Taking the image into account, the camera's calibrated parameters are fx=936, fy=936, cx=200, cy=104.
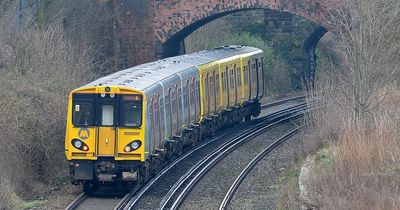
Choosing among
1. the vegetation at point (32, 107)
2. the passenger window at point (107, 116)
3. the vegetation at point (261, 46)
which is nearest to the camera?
the passenger window at point (107, 116)

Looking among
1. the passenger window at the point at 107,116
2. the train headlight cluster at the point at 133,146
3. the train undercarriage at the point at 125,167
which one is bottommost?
the train undercarriage at the point at 125,167

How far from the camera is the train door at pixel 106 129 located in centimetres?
1961

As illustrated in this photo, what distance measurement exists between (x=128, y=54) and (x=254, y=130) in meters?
6.91

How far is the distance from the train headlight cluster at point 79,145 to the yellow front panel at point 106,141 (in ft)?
0.96

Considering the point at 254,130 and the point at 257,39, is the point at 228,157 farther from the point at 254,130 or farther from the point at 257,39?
the point at 257,39

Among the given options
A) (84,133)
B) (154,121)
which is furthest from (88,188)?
(154,121)

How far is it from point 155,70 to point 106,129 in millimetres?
4214

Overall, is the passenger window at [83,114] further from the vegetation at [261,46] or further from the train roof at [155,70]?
the vegetation at [261,46]

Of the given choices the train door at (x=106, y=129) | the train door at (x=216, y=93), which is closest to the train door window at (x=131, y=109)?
the train door at (x=106, y=129)

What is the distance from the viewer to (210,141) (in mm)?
28453

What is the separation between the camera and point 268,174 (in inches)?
892

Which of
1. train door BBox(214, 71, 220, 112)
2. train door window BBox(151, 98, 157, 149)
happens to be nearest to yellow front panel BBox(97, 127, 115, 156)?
train door window BBox(151, 98, 157, 149)

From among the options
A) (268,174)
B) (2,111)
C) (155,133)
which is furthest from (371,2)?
(2,111)

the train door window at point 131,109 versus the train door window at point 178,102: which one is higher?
the train door window at point 131,109
